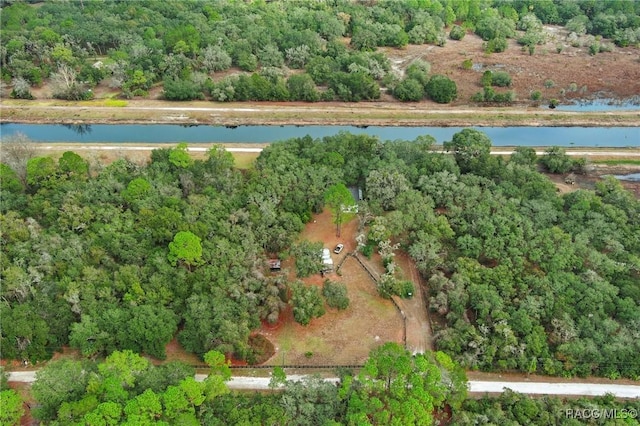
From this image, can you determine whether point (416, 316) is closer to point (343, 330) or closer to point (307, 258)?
point (343, 330)

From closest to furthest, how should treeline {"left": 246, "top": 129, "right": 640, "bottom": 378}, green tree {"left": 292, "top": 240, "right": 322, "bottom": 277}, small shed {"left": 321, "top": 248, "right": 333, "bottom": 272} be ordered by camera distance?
treeline {"left": 246, "top": 129, "right": 640, "bottom": 378}, green tree {"left": 292, "top": 240, "right": 322, "bottom": 277}, small shed {"left": 321, "top": 248, "right": 333, "bottom": 272}

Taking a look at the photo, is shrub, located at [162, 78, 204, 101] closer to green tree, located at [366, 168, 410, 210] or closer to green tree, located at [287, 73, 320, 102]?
green tree, located at [287, 73, 320, 102]

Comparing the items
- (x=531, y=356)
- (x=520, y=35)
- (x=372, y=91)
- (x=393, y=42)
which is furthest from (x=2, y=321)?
(x=520, y=35)

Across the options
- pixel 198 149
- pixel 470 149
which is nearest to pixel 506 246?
pixel 470 149

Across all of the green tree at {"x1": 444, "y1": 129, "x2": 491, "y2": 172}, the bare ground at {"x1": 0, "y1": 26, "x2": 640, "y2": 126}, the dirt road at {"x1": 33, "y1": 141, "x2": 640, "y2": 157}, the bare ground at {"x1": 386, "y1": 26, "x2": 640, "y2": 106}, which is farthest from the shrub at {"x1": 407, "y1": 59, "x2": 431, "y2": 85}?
the green tree at {"x1": 444, "y1": 129, "x2": 491, "y2": 172}

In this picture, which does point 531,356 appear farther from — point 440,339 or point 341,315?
point 341,315

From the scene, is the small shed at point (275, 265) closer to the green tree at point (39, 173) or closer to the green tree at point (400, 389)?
the green tree at point (400, 389)
